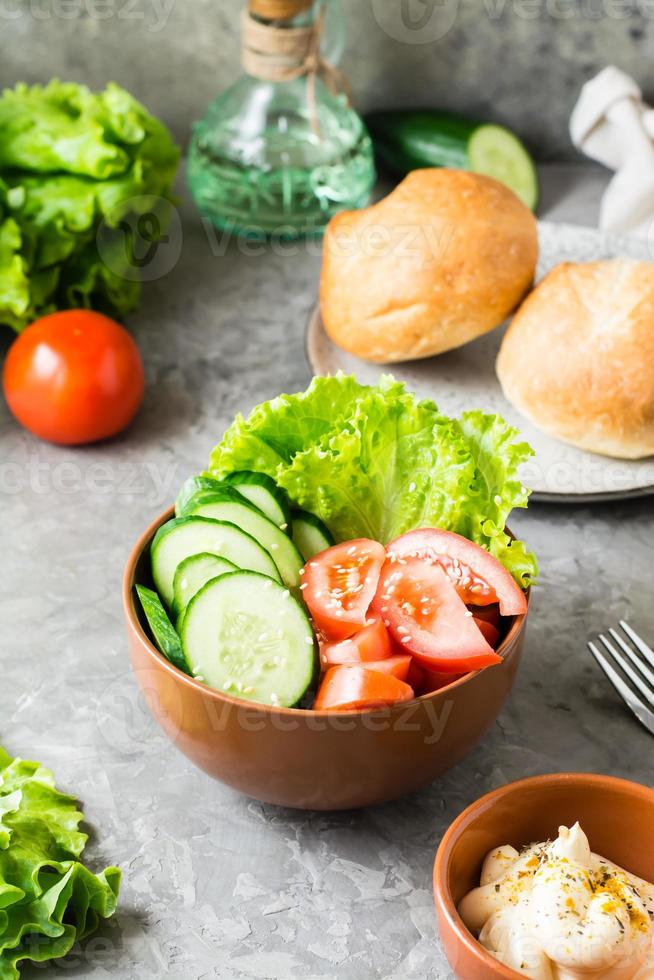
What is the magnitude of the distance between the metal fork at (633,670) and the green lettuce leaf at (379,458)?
0.75ft

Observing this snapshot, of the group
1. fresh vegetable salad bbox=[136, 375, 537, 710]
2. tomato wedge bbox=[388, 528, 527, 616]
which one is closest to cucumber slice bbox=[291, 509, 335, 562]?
fresh vegetable salad bbox=[136, 375, 537, 710]

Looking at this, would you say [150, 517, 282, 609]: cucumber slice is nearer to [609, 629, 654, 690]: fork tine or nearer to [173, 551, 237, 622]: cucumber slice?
[173, 551, 237, 622]: cucumber slice

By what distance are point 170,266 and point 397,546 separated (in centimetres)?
112

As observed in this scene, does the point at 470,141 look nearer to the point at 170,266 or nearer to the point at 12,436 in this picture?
the point at 170,266

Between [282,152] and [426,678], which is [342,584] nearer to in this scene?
[426,678]

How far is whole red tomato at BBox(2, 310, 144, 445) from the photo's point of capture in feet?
5.29

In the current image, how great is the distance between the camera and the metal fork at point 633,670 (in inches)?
48.3

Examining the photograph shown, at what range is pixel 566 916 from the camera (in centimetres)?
88

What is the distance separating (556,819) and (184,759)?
0.40 m

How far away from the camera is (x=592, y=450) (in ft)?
5.15

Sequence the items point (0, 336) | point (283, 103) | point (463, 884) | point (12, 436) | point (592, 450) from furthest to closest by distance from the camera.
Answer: point (283, 103)
point (0, 336)
point (12, 436)
point (592, 450)
point (463, 884)

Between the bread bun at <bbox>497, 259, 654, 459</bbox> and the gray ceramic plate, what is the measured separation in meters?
0.03

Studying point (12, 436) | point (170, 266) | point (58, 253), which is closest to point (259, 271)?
point (170, 266)

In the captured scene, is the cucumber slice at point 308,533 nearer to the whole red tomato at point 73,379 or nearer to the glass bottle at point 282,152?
the whole red tomato at point 73,379
